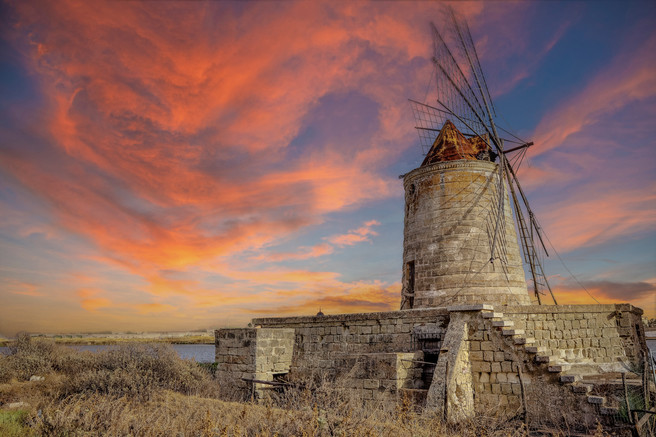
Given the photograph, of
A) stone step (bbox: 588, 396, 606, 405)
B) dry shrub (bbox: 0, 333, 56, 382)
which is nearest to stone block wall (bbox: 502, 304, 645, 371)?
stone step (bbox: 588, 396, 606, 405)

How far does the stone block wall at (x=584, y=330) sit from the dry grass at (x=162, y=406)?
2.86 metres

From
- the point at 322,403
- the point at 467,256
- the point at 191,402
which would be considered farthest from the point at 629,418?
the point at 191,402

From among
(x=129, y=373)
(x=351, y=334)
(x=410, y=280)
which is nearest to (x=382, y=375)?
(x=351, y=334)

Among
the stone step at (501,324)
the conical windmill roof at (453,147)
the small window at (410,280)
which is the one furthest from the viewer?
the conical windmill roof at (453,147)

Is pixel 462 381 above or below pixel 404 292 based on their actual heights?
below

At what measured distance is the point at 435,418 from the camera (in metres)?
7.47

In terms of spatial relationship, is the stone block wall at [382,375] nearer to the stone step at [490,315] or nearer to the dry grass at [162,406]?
the dry grass at [162,406]

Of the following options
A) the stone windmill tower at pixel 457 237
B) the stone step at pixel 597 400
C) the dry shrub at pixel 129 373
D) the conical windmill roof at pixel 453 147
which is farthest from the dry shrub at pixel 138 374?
the conical windmill roof at pixel 453 147

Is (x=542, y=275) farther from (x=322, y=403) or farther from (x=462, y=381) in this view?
(x=322, y=403)

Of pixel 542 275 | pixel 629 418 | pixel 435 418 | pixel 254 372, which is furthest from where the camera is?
pixel 542 275

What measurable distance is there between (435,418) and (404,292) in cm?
697

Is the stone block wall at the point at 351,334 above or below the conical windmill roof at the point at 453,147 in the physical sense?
below

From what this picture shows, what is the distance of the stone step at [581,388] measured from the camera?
7.54 m

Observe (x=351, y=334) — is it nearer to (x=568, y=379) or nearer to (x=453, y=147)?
(x=568, y=379)
